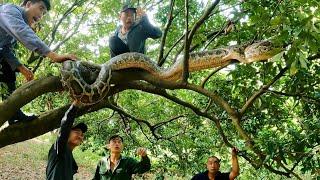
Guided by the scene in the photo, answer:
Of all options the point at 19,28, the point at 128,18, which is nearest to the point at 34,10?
the point at 19,28

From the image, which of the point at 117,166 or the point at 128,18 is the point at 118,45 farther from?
the point at 117,166

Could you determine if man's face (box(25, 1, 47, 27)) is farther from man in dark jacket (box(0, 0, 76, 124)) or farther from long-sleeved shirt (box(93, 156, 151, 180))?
long-sleeved shirt (box(93, 156, 151, 180))

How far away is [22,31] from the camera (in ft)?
10.3

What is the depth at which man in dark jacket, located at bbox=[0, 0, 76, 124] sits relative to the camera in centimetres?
315

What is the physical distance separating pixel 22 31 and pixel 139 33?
6.39 feet

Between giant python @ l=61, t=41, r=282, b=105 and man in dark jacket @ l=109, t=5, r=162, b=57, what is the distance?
2.13 feet

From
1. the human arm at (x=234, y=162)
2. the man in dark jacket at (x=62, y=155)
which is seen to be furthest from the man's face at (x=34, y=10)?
the human arm at (x=234, y=162)

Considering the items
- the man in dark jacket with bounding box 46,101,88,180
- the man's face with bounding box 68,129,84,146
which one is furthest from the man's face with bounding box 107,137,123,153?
the man in dark jacket with bounding box 46,101,88,180

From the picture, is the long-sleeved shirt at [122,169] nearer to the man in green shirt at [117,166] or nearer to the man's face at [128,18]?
the man in green shirt at [117,166]

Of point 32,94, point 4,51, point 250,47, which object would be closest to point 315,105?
point 250,47

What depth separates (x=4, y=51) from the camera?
3.69 metres

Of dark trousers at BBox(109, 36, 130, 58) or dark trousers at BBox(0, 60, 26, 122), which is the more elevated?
dark trousers at BBox(109, 36, 130, 58)

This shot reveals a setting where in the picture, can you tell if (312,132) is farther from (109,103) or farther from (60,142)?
(109,103)

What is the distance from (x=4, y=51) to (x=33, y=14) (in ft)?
1.82
